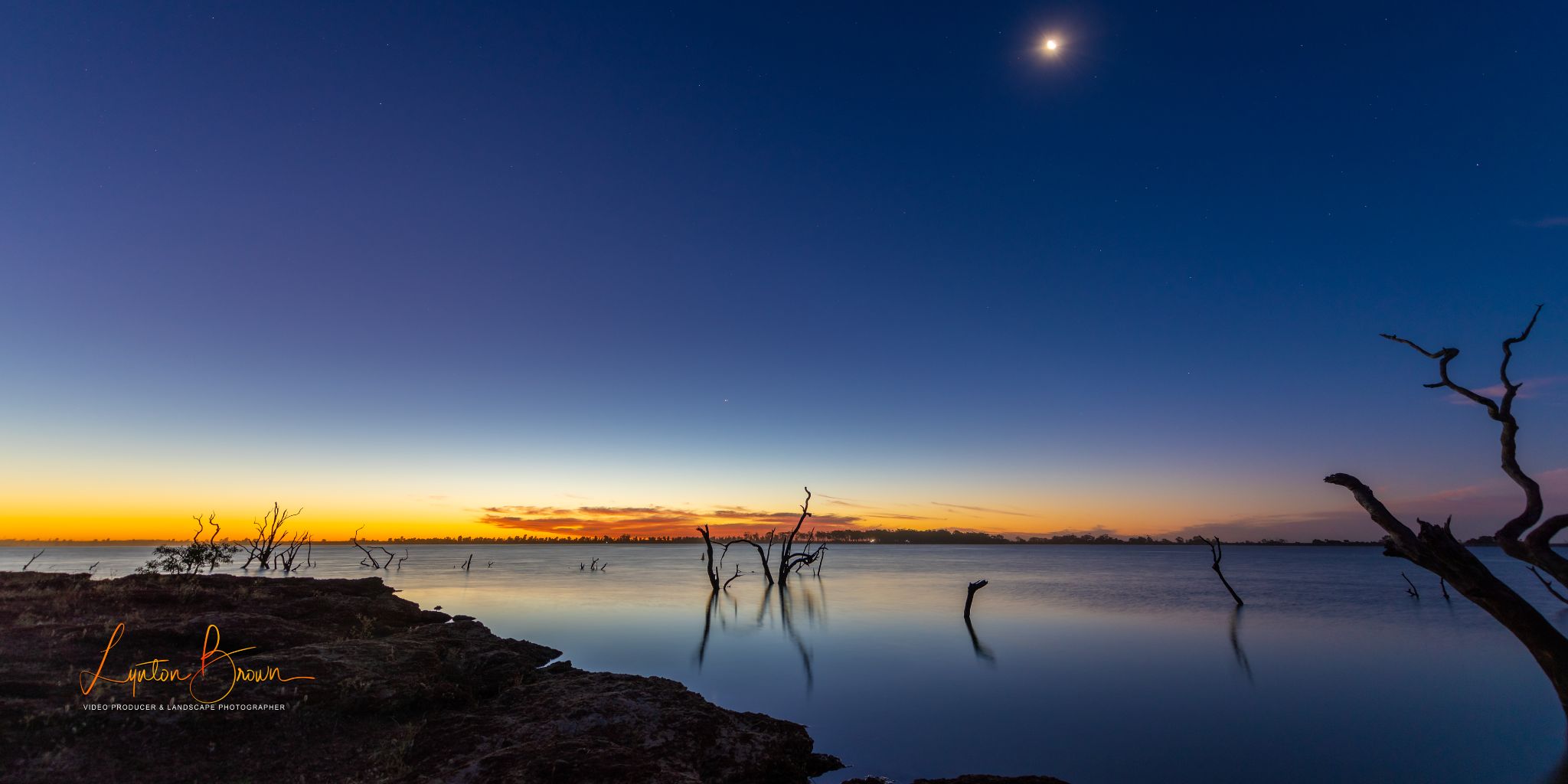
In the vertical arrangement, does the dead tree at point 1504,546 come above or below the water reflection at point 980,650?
above

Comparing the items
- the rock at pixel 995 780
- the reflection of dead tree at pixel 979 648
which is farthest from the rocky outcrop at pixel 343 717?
the reflection of dead tree at pixel 979 648

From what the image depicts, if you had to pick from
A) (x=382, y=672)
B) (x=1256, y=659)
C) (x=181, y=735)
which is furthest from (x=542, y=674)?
(x=1256, y=659)

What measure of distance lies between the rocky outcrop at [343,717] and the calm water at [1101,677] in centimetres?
338

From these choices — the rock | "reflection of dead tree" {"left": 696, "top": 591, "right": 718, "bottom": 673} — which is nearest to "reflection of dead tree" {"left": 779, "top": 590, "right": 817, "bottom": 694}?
"reflection of dead tree" {"left": 696, "top": 591, "right": 718, "bottom": 673}

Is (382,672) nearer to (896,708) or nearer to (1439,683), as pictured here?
(896,708)

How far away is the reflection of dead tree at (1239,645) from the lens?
22.5 meters

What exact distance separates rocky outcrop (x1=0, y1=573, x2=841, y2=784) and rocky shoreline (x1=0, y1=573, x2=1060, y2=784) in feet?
0.12

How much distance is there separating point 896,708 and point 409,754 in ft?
38.3

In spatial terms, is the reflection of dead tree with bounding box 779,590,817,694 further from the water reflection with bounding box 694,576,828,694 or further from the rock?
the rock

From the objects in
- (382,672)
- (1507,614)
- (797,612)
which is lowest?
(797,612)

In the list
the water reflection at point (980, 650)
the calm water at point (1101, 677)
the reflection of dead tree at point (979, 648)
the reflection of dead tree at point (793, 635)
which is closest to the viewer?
the calm water at point (1101, 677)

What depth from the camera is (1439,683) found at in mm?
20828

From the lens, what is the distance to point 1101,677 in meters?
21.2

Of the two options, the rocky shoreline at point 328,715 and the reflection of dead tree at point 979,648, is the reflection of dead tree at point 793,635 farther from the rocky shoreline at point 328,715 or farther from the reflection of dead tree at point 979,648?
the reflection of dead tree at point 979,648
